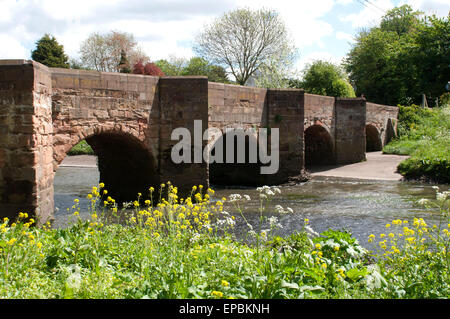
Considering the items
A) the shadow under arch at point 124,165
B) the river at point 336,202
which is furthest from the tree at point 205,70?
the shadow under arch at point 124,165

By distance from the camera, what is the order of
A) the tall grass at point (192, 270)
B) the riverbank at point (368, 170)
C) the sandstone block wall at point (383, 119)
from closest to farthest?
the tall grass at point (192, 270) < the riverbank at point (368, 170) < the sandstone block wall at point (383, 119)

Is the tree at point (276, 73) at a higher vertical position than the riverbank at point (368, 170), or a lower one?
higher

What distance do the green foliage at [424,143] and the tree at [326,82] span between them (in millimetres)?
3743

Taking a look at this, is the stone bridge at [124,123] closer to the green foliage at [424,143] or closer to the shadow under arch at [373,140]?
the green foliage at [424,143]

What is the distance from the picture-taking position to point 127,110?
33.2ft

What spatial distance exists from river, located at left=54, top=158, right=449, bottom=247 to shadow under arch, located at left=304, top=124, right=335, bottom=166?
3.27m

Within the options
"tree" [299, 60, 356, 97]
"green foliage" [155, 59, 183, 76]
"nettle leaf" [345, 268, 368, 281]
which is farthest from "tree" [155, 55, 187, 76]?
"nettle leaf" [345, 268, 368, 281]

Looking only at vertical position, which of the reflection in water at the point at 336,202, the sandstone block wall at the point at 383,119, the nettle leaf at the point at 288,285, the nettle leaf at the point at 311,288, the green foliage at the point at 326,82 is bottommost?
the reflection in water at the point at 336,202

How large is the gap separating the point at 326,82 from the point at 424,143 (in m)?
9.43

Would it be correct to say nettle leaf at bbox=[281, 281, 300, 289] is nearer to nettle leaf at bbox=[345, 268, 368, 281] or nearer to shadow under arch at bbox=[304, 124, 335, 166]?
nettle leaf at bbox=[345, 268, 368, 281]

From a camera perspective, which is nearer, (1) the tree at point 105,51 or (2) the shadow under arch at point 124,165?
(2) the shadow under arch at point 124,165

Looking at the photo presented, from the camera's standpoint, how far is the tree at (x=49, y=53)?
36219mm

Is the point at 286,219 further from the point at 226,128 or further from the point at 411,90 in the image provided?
the point at 411,90

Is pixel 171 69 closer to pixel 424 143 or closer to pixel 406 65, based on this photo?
pixel 406 65
